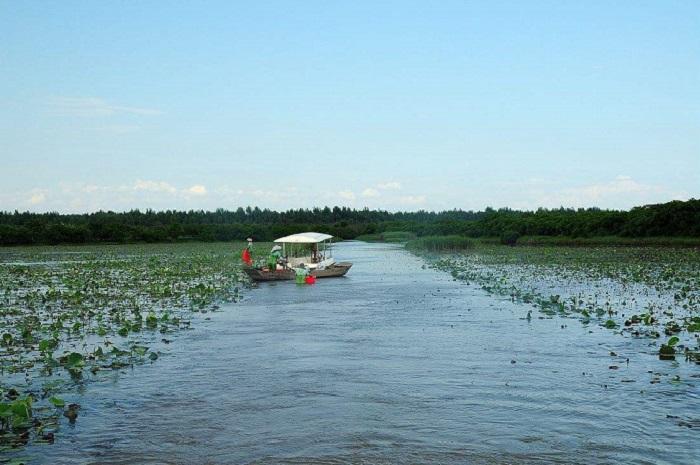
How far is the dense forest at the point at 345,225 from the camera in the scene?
71125 millimetres

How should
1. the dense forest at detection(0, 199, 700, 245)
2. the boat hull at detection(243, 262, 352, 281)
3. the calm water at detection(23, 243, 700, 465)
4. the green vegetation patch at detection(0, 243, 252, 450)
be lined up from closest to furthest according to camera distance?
the calm water at detection(23, 243, 700, 465), the green vegetation patch at detection(0, 243, 252, 450), the boat hull at detection(243, 262, 352, 281), the dense forest at detection(0, 199, 700, 245)

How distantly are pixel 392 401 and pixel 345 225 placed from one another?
14190 cm

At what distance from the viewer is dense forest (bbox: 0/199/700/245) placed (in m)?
71.1

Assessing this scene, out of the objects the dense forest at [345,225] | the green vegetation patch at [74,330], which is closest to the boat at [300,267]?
the green vegetation patch at [74,330]

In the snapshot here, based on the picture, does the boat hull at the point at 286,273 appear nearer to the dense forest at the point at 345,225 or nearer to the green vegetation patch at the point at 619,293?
the green vegetation patch at the point at 619,293

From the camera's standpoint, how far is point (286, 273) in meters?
35.2

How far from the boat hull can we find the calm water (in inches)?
590

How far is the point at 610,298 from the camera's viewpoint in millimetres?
24641

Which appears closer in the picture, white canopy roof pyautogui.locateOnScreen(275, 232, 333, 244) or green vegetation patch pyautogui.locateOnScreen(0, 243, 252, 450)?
green vegetation patch pyautogui.locateOnScreen(0, 243, 252, 450)

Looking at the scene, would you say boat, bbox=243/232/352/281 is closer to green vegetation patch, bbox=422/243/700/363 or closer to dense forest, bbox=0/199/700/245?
green vegetation patch, bbox=422/243/700/363

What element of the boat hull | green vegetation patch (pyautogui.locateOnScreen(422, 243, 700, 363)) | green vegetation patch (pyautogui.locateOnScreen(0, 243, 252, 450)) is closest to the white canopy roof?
the boat hull

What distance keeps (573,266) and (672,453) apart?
3490 cm

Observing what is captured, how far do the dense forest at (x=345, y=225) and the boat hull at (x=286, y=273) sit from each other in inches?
1718

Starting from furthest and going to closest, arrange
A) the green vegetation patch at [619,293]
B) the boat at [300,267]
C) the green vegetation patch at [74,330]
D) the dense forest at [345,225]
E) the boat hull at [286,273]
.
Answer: the dense forest at [345,225] < the boat at [300,267] < the boat hull at [286,273] < the green vegetation patch at [619,293] < the green vegetation patch at [74,330]
